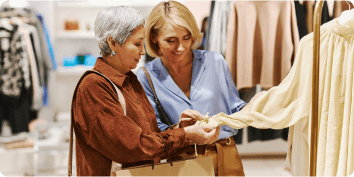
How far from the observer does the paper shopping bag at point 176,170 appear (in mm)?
1234

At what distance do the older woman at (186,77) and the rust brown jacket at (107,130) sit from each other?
275 millimetres

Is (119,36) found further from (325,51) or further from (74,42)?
(74,42)

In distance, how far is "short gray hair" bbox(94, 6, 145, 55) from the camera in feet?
3.89

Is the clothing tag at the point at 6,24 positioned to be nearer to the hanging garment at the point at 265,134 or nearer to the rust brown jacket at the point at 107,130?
the rust brown jacket at the point at 107,130

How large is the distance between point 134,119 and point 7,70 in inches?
90.1

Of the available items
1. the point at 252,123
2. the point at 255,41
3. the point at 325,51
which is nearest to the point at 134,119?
the point at 252,123

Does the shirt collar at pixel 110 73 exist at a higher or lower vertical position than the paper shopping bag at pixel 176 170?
higher

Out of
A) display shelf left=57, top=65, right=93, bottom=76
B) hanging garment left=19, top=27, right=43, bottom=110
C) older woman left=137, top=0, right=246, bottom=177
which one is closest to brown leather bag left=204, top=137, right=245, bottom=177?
older woman left=137, top=0, right=246, bottom=177

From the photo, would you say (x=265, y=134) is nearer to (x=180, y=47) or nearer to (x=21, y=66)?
(x=180, y=47)

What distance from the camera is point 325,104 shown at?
145 centimetres

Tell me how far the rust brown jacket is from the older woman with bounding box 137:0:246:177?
0.90 feet

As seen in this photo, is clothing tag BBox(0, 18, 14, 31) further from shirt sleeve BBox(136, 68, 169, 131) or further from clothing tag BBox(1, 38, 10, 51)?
shirt sleeve BBox(136, 68, 169, 131)

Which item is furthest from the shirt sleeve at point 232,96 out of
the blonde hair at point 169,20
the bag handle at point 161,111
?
the bag handle at point 161,111

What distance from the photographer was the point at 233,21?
2.31 m
